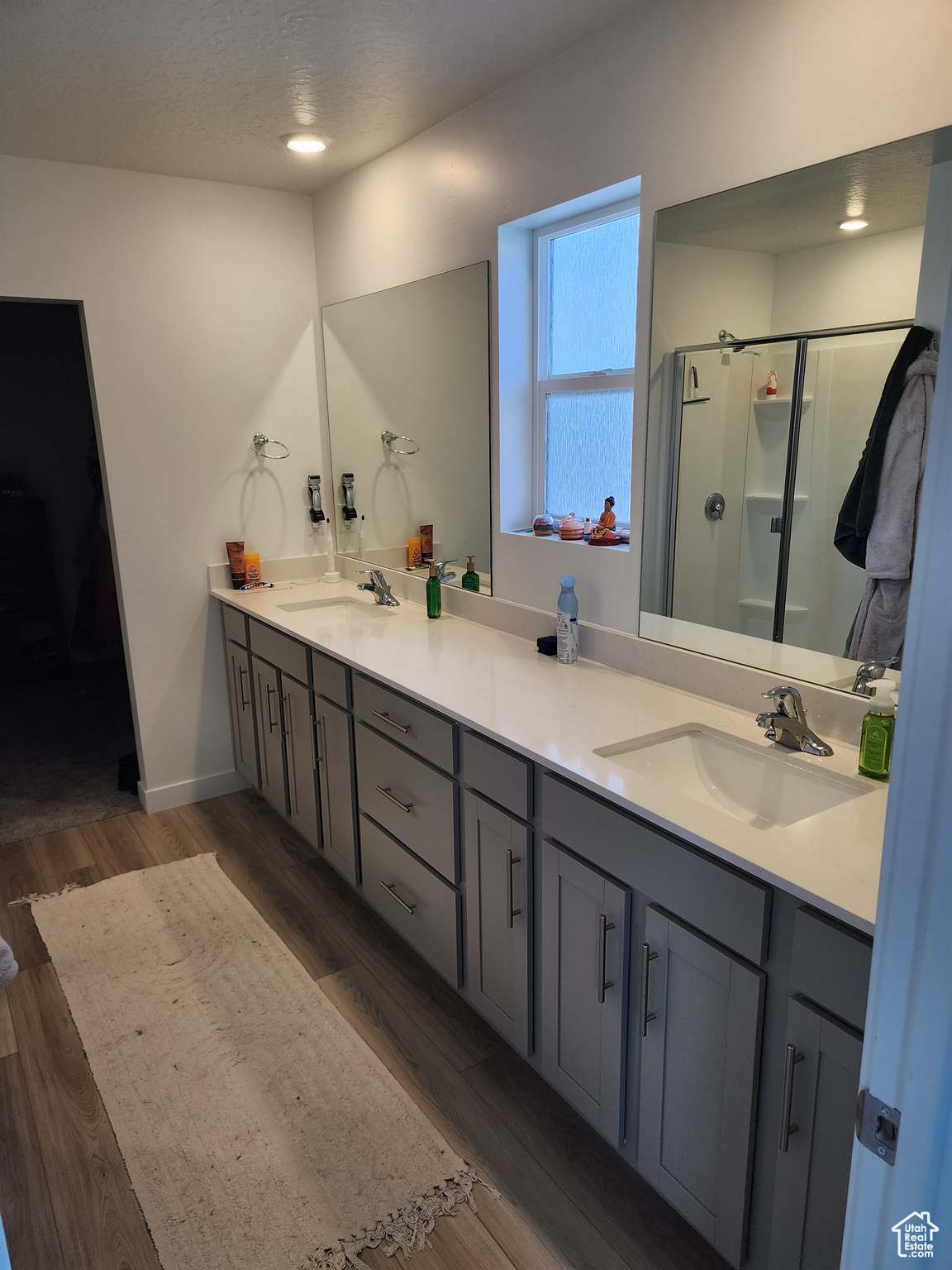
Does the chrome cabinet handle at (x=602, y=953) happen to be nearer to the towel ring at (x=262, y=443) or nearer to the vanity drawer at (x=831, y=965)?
the vanity drawer at (x=831, y=965)

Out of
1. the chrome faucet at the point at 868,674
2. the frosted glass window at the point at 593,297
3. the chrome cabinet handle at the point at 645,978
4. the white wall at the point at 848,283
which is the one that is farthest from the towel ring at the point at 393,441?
the chrome cabinet handle at the point at 645,978

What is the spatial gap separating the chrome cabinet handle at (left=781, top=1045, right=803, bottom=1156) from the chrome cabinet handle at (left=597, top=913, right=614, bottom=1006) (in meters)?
0.39

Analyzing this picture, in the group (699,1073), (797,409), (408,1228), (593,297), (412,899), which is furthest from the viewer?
(593,297)

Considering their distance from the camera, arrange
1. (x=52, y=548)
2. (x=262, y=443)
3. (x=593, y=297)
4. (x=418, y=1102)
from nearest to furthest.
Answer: (x=418, y=1102) < (x=593, y=297) < (x=262, y=443) < (x=52, y=548)

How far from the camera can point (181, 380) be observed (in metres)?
3.31

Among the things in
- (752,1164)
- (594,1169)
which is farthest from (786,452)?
(594,1169)

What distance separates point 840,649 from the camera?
5.75 ft

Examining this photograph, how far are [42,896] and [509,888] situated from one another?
1886 mm

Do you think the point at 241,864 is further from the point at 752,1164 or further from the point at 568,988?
the point at 752,1164

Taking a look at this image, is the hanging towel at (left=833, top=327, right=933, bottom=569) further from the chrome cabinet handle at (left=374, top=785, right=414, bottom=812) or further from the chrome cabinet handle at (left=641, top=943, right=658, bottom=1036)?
the chrome cabinet handle at (left=374, top=785, right=414, bottom=812)

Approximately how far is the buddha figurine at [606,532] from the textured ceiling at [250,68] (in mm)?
1173

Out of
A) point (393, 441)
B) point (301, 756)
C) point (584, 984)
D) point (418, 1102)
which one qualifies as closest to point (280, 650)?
point (301, 756)

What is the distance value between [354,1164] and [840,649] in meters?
1.51

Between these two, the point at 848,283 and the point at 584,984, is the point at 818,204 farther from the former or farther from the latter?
the point at 584,984
